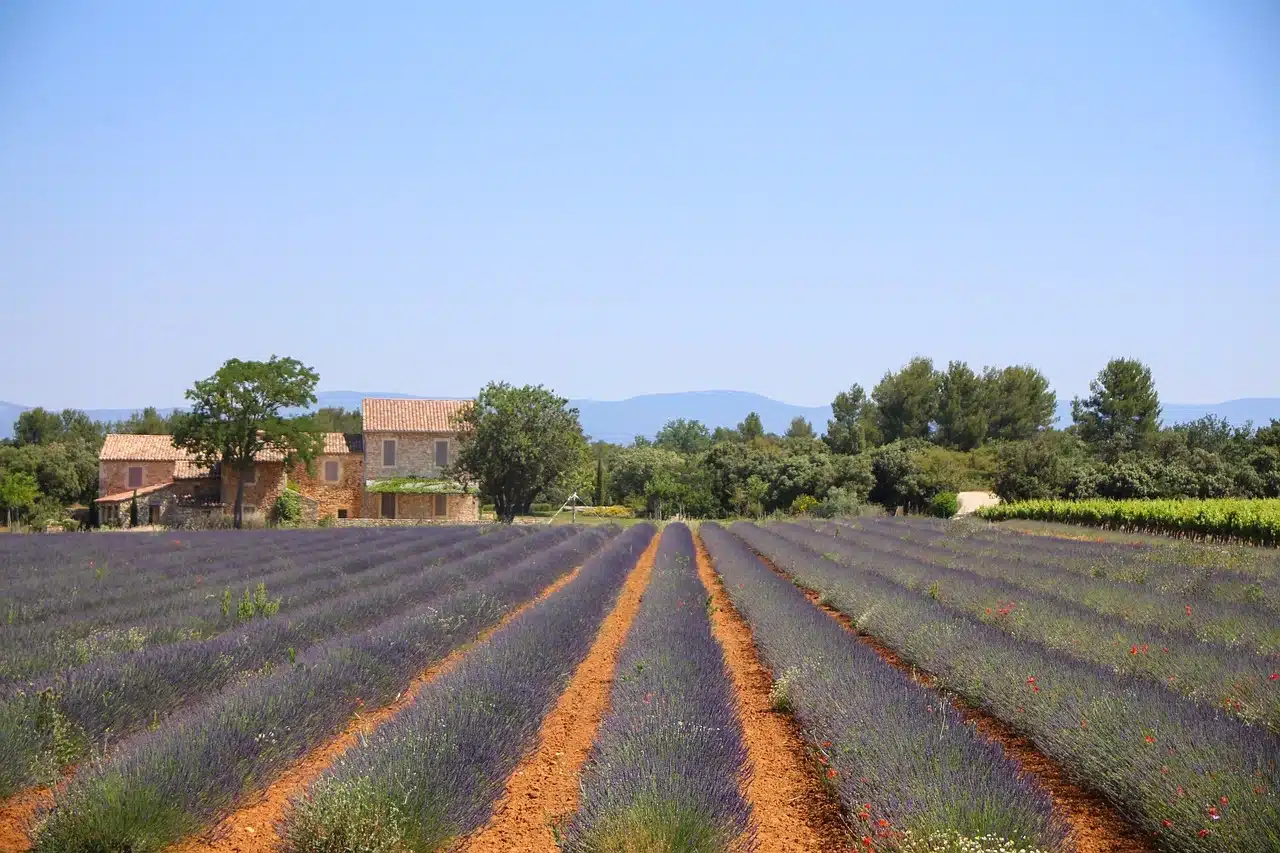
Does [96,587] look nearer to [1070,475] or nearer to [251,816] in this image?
[251,816]

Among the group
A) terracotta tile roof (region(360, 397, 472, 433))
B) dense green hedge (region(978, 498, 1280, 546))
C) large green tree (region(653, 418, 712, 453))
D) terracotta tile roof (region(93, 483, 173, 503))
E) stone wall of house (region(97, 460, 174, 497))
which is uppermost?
large green tree (region(653, 418, 712, 453))

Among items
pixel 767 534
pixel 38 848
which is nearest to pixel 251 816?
pixel 38 848

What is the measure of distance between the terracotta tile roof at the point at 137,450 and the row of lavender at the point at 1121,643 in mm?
35489

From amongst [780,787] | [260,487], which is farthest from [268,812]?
[260,487]

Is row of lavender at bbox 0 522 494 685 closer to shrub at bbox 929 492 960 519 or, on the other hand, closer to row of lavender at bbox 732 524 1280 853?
row of lavender at bbox 732 524 1280 853

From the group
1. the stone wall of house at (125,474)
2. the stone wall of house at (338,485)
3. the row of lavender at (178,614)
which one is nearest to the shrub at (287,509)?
the stone wall of house at (338,485)

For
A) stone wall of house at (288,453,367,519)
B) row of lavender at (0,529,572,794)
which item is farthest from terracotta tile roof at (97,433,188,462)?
row of lavender at (0,529,572,794)

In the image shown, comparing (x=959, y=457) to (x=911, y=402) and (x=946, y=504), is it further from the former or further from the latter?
(x=911, y=402)

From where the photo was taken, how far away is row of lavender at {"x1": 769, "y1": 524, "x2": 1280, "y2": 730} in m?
5.59

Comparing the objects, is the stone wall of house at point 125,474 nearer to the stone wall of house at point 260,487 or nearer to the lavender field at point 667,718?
the stone wall of house at point 260,487

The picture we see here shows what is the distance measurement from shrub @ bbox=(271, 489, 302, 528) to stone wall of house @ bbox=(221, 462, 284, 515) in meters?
0.36

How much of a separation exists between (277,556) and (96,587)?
562 centimetres

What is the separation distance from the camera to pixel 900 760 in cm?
453

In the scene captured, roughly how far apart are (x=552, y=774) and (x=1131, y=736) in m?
2.95
